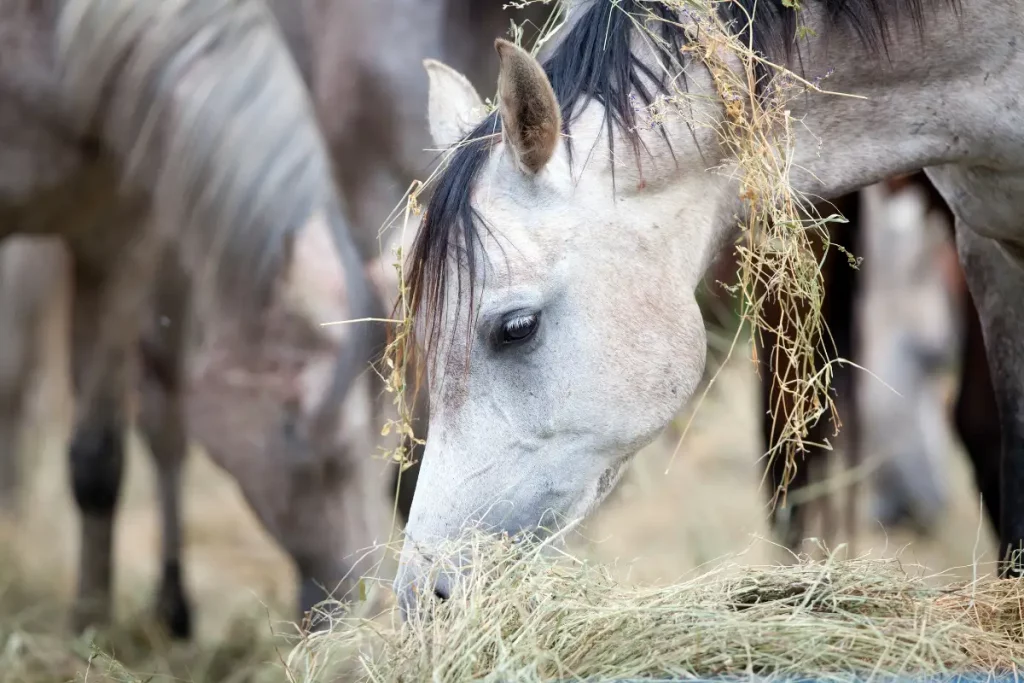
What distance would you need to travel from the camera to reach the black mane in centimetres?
146

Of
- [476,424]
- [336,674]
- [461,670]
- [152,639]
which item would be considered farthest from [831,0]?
[152,639]

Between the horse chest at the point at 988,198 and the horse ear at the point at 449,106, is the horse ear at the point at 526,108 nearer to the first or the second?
the horse ear at the point at 449,106

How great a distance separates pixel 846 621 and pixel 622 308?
472 millimetres

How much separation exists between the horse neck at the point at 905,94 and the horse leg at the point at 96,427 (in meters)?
2.37

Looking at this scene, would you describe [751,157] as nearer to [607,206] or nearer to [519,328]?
[607,206]

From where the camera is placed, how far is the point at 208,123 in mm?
2580

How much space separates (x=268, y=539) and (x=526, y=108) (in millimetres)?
3070

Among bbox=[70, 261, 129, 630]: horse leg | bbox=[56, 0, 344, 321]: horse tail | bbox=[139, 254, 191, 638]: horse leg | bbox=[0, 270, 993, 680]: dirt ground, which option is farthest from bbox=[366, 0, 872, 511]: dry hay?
bbox=[70, 261, 129, 630]: horse leg

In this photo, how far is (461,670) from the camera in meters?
1.21

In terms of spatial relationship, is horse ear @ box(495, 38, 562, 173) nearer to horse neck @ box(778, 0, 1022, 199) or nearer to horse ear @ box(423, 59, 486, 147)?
horse ear @ box(423, 59, 486, 147)

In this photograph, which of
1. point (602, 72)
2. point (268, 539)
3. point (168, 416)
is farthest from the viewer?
point (268, 539)

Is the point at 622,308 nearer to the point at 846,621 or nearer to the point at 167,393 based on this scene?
the point at 846,621

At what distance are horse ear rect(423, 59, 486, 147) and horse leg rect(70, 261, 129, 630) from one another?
74.8 inches

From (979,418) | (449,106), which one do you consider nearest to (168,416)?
(449,106)
